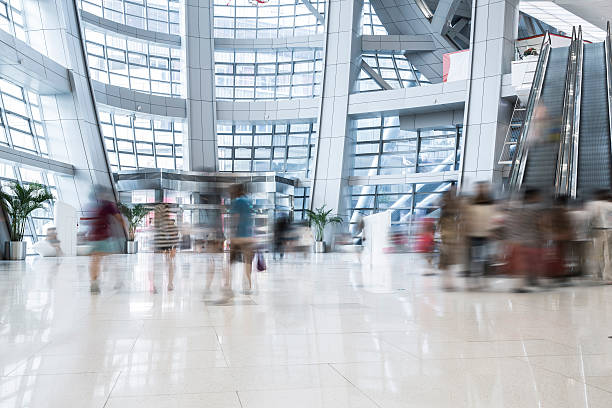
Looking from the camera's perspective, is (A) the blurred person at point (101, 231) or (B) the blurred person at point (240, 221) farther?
(A) the blurred person at point (101, 231)

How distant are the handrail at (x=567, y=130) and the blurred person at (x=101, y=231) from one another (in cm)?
947

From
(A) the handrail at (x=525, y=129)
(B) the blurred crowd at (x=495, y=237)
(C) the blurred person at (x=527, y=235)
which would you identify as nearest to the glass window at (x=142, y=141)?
(A) the handrail at (x=525, y=129)

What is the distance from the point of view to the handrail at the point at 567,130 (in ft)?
43.8

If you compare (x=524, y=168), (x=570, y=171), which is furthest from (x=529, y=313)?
(x=524, y=168)

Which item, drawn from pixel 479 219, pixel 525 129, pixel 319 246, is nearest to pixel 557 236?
pixel 479 219

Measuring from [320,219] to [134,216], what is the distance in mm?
9248

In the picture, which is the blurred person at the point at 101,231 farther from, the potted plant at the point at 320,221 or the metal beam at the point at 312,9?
the metal beam at the point at 312,9

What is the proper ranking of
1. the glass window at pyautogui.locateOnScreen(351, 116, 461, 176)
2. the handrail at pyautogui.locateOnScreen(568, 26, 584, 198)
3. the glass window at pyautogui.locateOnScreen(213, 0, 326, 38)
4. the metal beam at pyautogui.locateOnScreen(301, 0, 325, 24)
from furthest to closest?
the glass window at pyautogui.locateOnScreen(213, 0, 326, 38) → the metal beam at pyautogui.locateOnScreen(301, 0, 325, 24) → the glass window at pyautogui.locateOnScreen(351, 116, 461, 176) → the handrail at pyautogui.locateOnScreen(568, 26, 584, 198)

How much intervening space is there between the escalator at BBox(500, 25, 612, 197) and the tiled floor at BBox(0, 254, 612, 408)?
277 inches

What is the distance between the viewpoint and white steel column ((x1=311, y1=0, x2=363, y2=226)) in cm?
2731

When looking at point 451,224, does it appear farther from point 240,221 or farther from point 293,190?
point 293,190

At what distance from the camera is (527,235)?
9.35 m

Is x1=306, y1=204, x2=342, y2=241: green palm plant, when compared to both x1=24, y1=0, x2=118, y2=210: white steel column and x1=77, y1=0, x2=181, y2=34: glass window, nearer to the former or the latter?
x1=24, y1=0, x2=118, y2=210: white steel column

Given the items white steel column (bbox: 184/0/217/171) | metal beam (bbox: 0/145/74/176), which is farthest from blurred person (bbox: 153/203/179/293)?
white steel column (bbox: 184/0/217/171)
